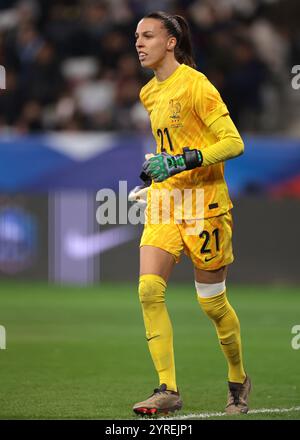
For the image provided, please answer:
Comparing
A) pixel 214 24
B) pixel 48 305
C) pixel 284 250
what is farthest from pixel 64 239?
pixel 214 24

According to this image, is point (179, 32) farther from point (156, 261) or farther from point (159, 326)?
point (159, 326)

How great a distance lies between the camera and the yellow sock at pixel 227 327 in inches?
279

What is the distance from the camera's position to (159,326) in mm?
6918

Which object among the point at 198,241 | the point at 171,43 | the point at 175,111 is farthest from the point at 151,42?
the point at 198,241

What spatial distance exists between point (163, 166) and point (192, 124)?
478mm

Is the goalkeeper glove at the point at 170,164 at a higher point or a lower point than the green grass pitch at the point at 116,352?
higher

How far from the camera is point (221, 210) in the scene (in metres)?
7.12

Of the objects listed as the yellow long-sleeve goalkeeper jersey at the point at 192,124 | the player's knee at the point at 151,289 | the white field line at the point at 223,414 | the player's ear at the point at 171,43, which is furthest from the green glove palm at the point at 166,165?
the white field line at the point at 223,414

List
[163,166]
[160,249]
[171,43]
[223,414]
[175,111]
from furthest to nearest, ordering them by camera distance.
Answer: [171,43] → [175,111] → [160,249] → [223,414] → [163,166]

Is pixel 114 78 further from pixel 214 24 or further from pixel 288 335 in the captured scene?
pixel 288 335

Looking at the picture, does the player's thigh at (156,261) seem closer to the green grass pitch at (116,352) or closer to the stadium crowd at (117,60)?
the green grass pitch at (116,352)
